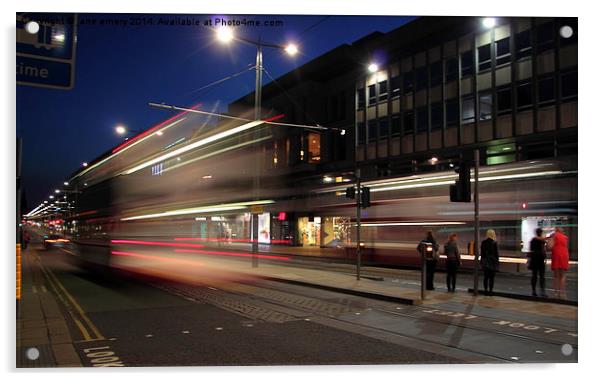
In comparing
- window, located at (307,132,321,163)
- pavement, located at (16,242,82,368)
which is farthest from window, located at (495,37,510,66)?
pavement, located at (16,242,82,368)

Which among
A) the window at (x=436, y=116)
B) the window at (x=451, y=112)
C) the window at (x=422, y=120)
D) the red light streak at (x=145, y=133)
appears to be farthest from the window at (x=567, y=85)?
the red light streak at (x=145, y=133)

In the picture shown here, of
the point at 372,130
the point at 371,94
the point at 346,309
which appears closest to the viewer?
the point at 346,309

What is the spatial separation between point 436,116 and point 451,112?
3.86 feet

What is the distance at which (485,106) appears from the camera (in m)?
28.9

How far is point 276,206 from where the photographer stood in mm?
20891

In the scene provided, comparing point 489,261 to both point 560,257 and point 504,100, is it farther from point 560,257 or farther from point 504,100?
point 504,100

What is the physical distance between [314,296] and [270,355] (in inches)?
240

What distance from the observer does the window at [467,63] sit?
2961cm

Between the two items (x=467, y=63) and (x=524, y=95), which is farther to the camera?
(x=467, y=63)

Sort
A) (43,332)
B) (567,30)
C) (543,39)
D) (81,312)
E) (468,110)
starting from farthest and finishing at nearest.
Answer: (468,110)
(543,39)
(81,312)
(43,332)
(567,30)

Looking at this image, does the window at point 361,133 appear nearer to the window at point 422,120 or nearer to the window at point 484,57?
the window at point 422,120

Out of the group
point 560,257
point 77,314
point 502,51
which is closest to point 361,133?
point 502,51

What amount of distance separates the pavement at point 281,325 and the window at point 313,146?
94.9 ft
